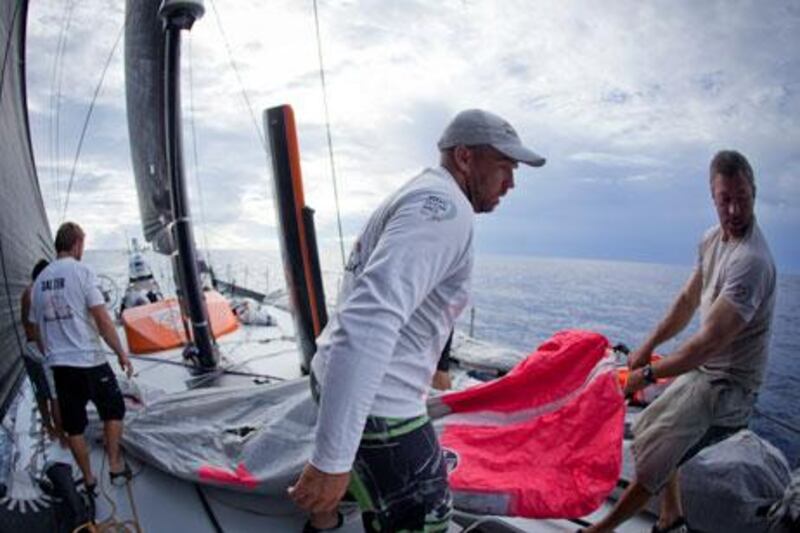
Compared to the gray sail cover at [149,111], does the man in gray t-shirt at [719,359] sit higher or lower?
lower

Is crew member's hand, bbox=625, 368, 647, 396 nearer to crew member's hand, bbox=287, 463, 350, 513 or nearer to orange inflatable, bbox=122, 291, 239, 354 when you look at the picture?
crew member's hand, bbox=287, 463, 350, 513

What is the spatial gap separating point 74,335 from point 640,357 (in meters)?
3.45

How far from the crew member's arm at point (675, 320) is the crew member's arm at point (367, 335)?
200 cm

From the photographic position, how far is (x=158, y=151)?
5602 millimetres

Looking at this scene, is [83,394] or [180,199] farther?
[180,199]

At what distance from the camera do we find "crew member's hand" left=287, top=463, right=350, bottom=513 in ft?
3.40

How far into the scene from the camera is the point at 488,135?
126 centimetres

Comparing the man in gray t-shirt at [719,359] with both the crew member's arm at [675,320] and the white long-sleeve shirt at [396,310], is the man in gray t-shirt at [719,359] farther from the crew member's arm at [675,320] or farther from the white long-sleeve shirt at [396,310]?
the white long-sleeve shirt at [396,310]

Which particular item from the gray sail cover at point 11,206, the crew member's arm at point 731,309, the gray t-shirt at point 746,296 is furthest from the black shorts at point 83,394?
the gray t-shirt at point 746,296

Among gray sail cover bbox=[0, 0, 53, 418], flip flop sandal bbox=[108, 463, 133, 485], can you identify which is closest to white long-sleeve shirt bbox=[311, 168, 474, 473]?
flip flop sandal bbox=[108, 463, 133, 485]

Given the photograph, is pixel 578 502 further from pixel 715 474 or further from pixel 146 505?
pixel 146 505

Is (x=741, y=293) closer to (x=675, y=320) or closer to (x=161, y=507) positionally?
(x=675, y=320)

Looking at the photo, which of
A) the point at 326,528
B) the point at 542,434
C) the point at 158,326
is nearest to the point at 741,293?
the point at 542,434

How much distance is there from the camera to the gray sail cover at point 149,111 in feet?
18.0
